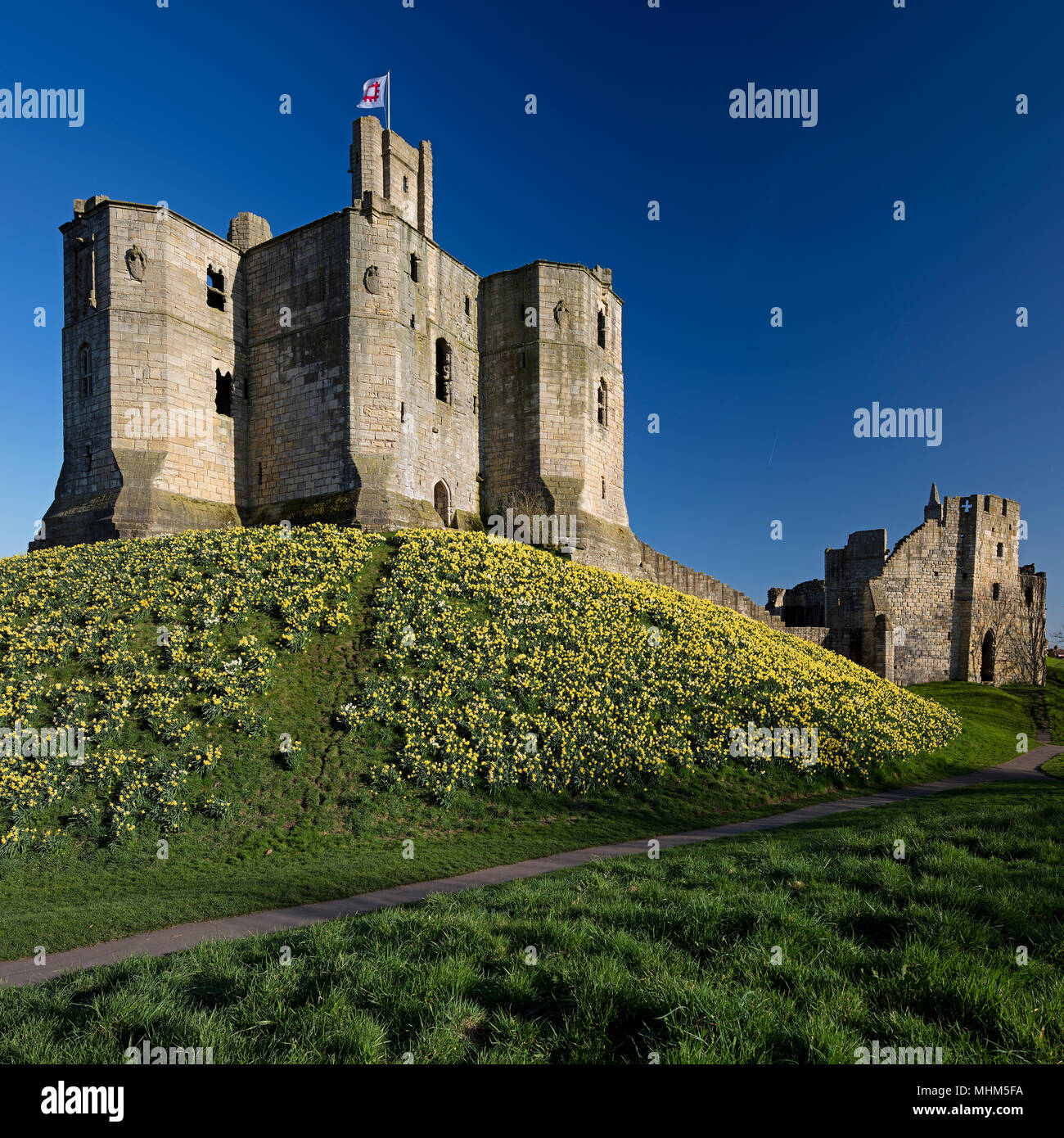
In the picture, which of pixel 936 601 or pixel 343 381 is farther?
pixel 936 601

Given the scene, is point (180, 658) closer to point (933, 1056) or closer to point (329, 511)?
point (329, 511)

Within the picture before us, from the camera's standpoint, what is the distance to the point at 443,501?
30453 mm

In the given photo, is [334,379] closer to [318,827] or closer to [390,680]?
[390,680]

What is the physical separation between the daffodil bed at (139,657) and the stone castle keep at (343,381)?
5534 mm

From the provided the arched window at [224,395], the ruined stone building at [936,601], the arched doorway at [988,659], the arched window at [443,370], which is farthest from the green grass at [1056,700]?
the arched window at [224,395]

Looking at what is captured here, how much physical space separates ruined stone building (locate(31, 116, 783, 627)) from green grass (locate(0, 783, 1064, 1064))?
20.6m

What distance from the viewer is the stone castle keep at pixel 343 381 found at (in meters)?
25.1

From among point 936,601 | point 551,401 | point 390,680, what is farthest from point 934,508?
point 390,680

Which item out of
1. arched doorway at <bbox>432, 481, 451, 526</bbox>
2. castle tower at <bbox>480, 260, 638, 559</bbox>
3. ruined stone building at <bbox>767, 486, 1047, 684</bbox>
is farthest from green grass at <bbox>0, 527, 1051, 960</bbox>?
ruined stone building at <bbox>767, 486, 1047, 684</bbox>

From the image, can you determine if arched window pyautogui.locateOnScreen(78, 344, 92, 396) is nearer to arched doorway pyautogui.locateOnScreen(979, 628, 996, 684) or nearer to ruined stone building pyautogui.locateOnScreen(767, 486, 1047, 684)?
ruined stone building pyautogui.locateOnScreen(767, 486, 1047, 684)

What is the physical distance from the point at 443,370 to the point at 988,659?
124ft

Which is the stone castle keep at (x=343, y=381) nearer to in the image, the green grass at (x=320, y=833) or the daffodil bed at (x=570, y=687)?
the daffodil bed at (x=570, y=687)
